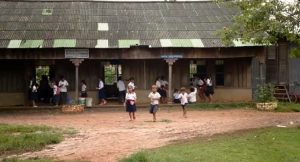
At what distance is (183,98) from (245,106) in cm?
570

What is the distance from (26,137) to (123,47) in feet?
34.7

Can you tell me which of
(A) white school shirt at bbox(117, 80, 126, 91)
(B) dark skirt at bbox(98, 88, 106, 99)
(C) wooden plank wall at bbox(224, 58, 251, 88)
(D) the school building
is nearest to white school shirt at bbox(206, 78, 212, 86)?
(D) the school building

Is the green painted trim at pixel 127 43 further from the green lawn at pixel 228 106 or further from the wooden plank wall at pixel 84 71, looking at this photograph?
the green lawn at pixel 228 106

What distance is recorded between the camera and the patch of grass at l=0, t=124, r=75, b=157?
1348 centimetres

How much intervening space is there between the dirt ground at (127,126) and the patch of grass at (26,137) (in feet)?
1.34

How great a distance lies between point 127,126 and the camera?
60.4 ft

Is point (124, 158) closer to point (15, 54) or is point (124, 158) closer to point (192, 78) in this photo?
point (15, 54)

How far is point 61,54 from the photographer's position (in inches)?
976

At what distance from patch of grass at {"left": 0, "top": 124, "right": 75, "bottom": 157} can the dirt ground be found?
1.34 ft

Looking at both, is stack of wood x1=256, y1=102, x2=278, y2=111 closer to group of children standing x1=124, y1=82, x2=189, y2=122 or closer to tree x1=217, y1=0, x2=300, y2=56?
group of children standing x1=124, y1=82, x2=189, y2=122

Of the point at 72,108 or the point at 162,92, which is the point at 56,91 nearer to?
the point at 72,108

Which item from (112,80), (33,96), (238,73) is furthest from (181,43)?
(33,96)

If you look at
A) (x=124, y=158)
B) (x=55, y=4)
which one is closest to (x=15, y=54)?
(x=55, y=4)

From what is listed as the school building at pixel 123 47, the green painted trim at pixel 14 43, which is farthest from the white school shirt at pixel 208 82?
the green painted trim at pixel 14 43
